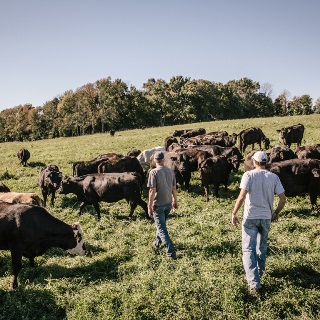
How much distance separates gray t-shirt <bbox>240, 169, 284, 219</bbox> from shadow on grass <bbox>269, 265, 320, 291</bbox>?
1566 millimetres

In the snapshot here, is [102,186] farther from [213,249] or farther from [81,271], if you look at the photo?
[213,249]

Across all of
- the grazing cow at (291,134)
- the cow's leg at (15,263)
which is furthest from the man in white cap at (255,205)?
the grazing cow at (291,134)

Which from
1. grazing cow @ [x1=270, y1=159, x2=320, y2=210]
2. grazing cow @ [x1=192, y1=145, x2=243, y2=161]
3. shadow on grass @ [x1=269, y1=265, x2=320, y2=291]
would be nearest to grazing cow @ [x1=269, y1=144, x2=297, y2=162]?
grazing cow @ [x1=192, y1=145, x2=243, y2=161]

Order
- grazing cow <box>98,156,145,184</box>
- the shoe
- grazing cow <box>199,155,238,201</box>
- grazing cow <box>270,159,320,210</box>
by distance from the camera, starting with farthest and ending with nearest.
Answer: grazing cow <box>98,156,145,184</box> < grazing cow <box>199,155,238,201</box> < grazing cow <box>270,159,320,210</box> < the shoe

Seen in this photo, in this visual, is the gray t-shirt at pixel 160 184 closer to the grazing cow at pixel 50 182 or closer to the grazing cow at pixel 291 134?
the grazing cow at pixel 50 182

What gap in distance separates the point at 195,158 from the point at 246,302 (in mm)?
9907

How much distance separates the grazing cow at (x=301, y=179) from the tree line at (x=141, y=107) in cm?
6119

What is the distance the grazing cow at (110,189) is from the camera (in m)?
11.2

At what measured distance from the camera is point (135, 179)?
11320 mm

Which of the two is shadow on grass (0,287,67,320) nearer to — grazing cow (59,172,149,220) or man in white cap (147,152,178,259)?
man in white cap (147,152,178,259)

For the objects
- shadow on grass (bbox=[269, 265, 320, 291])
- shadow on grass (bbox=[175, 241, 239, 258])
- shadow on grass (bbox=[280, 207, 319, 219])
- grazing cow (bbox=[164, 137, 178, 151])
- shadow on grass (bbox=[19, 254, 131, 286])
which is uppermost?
grazing cow (bbox=[164, 137, 178, 151])

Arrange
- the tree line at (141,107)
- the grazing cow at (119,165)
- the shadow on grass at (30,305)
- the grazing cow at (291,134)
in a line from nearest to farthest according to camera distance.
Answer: the shadow on grass at (30,305)
the grazing cow at (119,165)
the grazing cow at (291,134)
the tree line at (141,107)

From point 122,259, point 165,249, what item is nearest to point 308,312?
point 165,249

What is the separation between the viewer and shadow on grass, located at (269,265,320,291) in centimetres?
607
